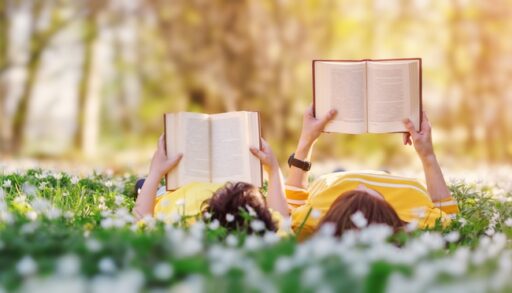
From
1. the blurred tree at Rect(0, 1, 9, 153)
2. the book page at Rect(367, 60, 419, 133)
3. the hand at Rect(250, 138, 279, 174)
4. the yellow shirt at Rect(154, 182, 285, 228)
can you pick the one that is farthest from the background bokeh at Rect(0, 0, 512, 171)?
the book page at Rect(367, 60, 419, 133)

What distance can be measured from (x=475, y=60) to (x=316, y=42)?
327 centimetres

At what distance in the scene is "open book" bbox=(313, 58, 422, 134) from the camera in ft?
15.3

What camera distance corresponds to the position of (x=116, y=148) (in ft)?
73.6

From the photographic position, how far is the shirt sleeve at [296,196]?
5109 mm

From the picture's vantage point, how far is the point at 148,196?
4.49 metres

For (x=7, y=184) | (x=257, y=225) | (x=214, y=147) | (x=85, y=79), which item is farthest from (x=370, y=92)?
(x=85, y=79)

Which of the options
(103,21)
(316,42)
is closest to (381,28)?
(316,42)

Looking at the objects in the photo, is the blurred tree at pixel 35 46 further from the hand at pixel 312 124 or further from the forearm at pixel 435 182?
the forearm at pixel 435 182

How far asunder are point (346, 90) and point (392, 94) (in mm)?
278

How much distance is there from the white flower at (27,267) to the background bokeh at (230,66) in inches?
387

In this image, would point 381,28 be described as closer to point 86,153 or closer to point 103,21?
point 103,21

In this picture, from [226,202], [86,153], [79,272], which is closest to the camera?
[79,272]

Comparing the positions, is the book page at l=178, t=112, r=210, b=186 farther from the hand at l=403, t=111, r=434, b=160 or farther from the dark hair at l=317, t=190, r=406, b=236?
the hand at l=403, t=111, r=434, b=160

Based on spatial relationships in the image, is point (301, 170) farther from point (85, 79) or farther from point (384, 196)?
point (85, 79)
